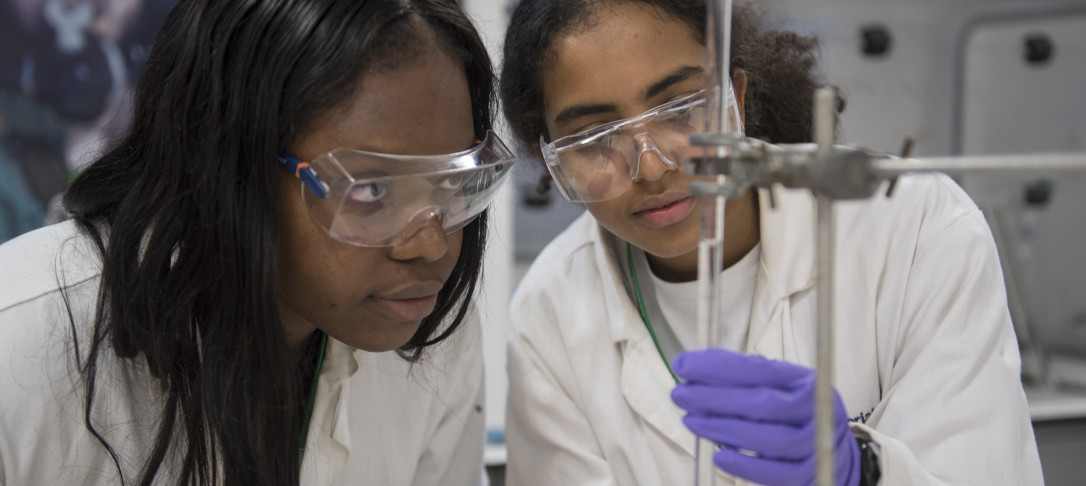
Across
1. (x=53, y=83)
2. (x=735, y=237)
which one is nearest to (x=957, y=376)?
(x=735, y=237)

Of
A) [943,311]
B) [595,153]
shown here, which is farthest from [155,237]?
[943,311]

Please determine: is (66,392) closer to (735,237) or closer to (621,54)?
(621,54)

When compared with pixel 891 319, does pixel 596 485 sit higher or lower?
lower

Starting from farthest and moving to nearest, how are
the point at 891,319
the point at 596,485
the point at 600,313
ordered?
the point at 600,313, the point at 596,485, the point at 891,319

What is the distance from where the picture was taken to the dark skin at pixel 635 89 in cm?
118

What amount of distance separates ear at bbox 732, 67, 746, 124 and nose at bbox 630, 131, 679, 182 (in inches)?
8.1

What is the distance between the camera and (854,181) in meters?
0.62

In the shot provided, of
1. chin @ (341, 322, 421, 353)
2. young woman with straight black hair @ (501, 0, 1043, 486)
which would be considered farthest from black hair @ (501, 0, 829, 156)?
chin @ (341, 322, 421, 353)

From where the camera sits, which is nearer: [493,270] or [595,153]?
[595,153]

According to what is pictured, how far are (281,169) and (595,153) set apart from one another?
43 cm

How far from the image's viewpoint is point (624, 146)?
3.86ft

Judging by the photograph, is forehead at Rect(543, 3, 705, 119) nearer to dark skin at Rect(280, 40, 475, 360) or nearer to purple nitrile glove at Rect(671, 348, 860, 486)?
dark skin at Rect(280, 40, 475, 360)

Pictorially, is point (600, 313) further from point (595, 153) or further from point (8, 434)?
point (8, 434)

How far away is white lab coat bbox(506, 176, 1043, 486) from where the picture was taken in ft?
3.67
